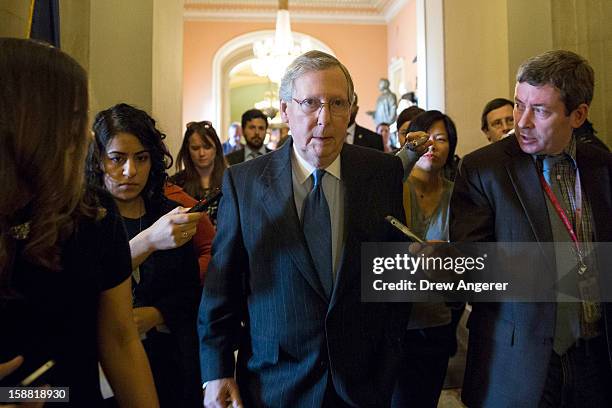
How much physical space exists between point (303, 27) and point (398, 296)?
1168 centimetres

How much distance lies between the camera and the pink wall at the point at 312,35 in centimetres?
1219

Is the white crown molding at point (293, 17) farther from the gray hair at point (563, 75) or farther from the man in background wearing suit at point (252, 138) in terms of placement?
the gray hair at point (563, 75)

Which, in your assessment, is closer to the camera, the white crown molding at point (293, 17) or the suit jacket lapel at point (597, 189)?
the suit jacket lapel at point (597, 189)

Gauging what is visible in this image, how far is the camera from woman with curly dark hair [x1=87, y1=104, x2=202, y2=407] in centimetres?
165

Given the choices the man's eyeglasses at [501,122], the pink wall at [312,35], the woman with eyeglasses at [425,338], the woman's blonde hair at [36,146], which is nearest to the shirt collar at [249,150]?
the man's eyeglasses at [501,122]

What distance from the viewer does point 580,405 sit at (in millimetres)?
1446

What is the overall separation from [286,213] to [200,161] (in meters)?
1.89

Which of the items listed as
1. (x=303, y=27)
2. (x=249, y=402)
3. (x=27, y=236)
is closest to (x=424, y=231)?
(x=249, y=402)

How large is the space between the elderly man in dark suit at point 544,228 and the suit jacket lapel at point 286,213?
0.44 meters

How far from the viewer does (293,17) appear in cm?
1227

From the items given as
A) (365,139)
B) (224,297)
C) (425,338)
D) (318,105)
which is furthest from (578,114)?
(365,139)

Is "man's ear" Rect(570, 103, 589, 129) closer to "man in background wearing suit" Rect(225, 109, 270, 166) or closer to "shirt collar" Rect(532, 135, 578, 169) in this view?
"shirt collar" Rect(532, 135, 578, 169)

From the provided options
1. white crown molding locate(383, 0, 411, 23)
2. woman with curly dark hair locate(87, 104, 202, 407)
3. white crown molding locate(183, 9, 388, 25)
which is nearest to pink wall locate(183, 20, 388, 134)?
white crown molding locate(183, 9, 388, 25)

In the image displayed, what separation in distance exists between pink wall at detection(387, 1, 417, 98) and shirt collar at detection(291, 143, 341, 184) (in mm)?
9195
